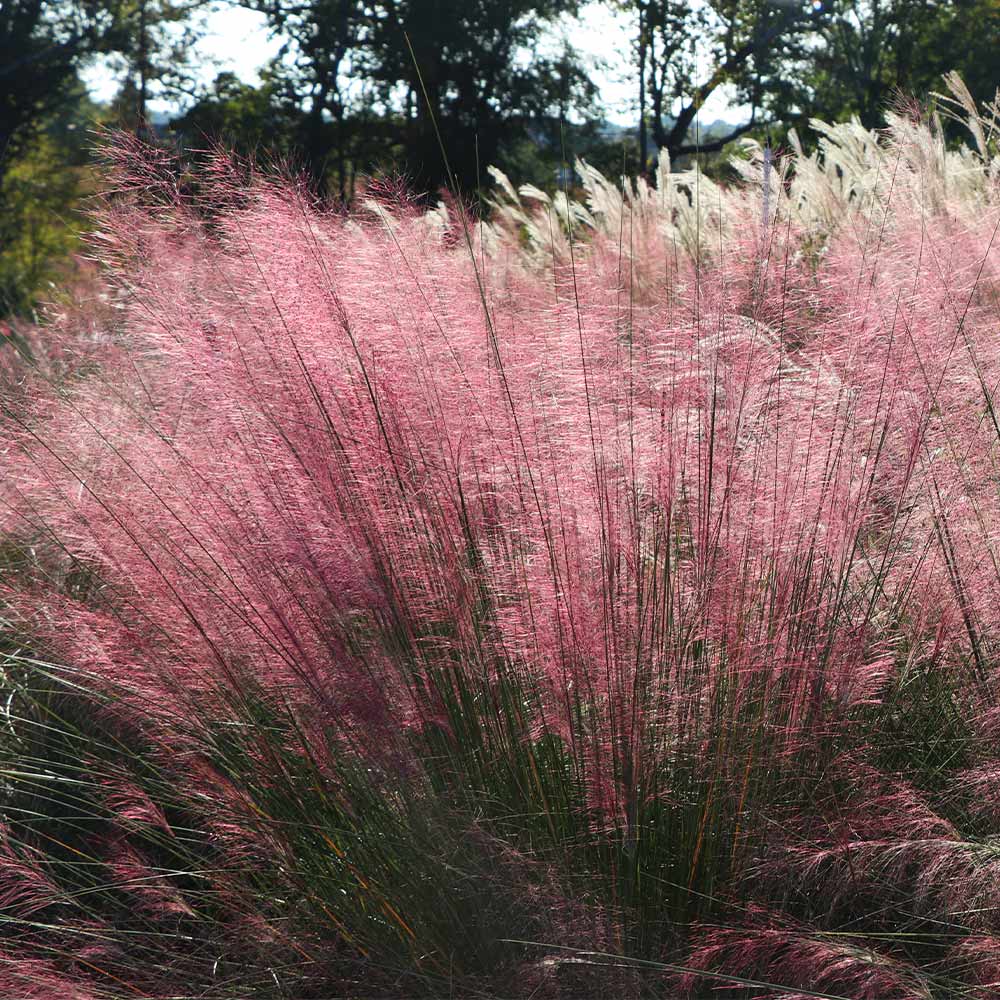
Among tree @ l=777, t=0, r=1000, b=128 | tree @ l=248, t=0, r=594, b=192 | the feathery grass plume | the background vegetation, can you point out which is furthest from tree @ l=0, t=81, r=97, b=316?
the feathery grass plume

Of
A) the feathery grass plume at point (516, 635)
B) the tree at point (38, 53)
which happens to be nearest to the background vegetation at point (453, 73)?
the tree at point (38, 53)

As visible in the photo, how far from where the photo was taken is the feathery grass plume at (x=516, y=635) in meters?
1.84

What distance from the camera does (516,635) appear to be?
189cm

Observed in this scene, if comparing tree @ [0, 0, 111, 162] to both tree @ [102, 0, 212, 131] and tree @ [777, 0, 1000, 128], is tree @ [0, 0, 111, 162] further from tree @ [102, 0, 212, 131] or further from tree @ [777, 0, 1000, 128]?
tree @ [777, 0, 1000, 128]

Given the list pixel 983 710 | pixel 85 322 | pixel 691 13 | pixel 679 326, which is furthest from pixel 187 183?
pixel 691 13

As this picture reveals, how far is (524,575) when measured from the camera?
193 cm

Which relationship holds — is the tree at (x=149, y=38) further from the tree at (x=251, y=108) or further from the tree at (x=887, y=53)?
the tree at (x=887, y=53)

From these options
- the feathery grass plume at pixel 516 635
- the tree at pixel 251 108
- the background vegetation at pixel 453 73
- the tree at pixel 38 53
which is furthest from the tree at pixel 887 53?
the feathery grass plume at pixel 516 635

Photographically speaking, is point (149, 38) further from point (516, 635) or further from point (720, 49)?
point (516, 635)

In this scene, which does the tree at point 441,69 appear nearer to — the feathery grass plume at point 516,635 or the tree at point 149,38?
the tree at point 149,38

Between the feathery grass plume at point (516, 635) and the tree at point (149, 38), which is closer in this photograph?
the feathery grass plume at point (516, 635)

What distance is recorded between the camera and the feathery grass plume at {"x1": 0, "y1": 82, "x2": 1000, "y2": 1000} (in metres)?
1.84

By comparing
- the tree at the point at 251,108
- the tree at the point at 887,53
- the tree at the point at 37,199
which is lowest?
the tree at the point at 37,199

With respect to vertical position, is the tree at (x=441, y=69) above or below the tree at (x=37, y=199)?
above
